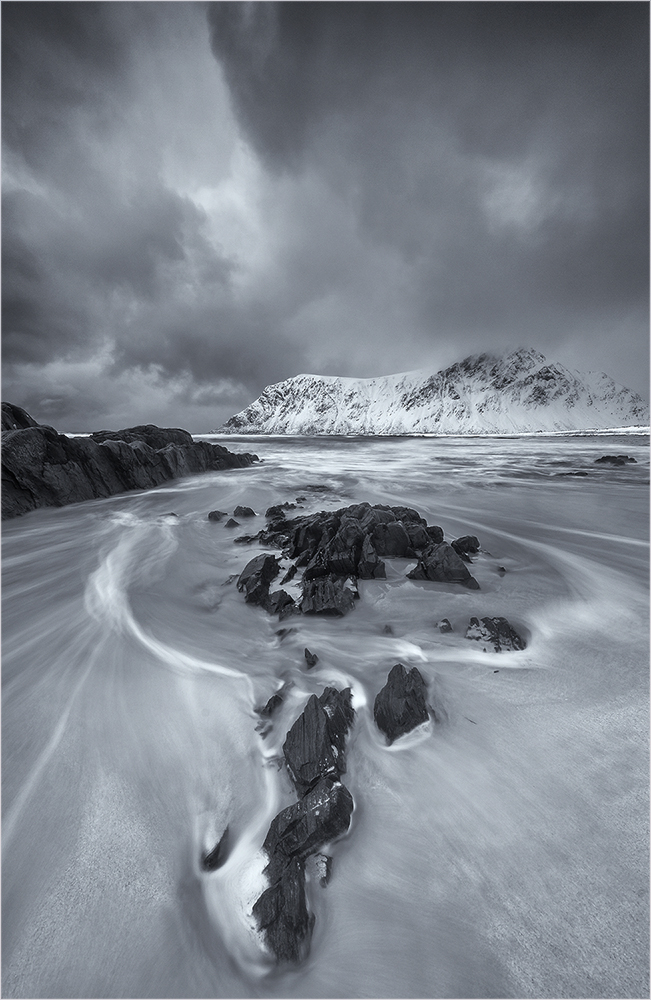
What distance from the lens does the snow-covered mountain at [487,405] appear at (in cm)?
16012

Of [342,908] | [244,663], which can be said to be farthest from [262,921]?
[244,663]

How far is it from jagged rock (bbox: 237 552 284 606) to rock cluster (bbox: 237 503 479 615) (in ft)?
0.25

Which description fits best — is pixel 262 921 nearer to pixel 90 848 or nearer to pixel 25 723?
pixel 90 848

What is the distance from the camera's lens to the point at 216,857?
178cm

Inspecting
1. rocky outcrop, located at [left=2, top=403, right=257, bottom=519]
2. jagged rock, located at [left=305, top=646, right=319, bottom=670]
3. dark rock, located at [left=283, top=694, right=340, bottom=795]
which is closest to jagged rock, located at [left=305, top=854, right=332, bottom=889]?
dark rock, located at [left=283, top=694, right=340, bottom=795]

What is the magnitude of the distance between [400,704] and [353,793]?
2.21 feet

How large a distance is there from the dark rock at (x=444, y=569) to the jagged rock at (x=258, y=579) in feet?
6.52

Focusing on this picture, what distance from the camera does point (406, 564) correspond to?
5211 millimetres

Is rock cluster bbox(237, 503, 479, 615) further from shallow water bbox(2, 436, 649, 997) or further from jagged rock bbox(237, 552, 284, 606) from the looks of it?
shallow water bbox(2, 436, 649, 997)

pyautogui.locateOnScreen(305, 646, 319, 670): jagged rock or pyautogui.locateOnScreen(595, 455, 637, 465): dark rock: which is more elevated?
pyautogui.locateOnScreen(595, 455, 637, 465): dark rock

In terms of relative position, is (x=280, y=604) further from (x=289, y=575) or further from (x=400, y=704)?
(x=400, y=704)

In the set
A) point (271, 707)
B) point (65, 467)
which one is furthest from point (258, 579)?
point (65, 467)

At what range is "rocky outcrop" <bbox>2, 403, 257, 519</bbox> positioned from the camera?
27.8 ft

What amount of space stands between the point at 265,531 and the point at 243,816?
5031 millimetres
